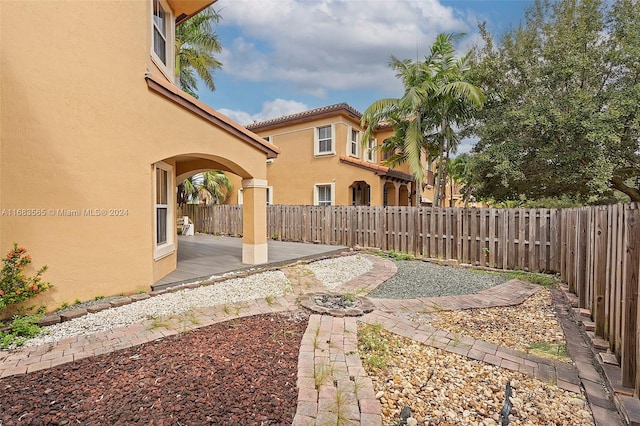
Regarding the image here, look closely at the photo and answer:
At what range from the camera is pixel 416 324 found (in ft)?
16.2

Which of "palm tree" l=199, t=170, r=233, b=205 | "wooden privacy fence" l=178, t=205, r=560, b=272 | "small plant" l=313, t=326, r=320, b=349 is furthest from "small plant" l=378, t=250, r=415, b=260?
"palm tree" l=199, t=170, r=233, b=205

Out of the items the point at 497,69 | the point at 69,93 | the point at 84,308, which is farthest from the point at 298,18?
the point at 84,308

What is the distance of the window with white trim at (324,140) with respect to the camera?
710 inches

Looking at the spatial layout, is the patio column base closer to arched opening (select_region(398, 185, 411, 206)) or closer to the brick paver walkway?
the brick paver walkway

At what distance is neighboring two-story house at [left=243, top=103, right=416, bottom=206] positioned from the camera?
1750 cm

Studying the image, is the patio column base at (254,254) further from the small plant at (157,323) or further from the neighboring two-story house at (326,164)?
the neighboring two-story house at (326,164)

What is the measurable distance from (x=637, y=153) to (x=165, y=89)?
15.4 m

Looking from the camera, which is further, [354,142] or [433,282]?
[354,142]

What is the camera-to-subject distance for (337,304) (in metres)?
5.73

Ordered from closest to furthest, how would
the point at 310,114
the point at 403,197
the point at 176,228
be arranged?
the point at 176,228 → the point at 310,114 → the point at 403,197

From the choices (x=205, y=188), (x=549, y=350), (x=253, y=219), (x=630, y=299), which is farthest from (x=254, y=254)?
(x=205, y=188)

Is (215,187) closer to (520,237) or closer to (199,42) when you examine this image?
(199,42)

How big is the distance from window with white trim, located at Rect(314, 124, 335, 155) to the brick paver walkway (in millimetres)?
13208

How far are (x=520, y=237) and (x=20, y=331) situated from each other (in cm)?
1095
